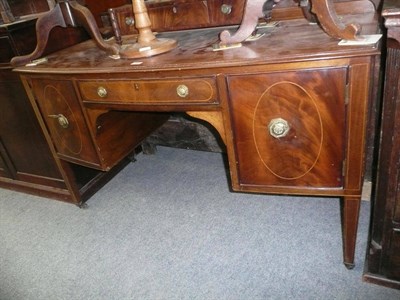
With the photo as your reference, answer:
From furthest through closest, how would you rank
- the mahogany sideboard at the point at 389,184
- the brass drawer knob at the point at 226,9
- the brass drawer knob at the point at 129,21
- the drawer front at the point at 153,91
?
the brass drawer knob at the point at 129,21 < the brass drawer knob at the point at 226,9 < the drawer front at the point at 153,91 < the mahogany sideboard at the point at 389,184

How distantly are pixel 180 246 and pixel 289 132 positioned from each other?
0.87 metres

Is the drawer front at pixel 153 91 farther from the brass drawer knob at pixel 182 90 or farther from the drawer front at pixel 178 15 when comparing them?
the drawer front at pixel 178 15

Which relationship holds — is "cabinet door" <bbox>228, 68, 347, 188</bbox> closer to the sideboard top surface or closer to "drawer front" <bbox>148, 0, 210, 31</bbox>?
the sideboard top surface

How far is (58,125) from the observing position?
1693mm

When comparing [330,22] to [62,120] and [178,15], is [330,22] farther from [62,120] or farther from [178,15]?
[62,120]

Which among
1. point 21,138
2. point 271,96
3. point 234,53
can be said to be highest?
point 234,53

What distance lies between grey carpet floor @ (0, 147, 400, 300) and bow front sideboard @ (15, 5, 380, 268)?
229mm

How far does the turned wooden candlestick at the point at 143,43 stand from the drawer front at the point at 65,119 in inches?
13.6

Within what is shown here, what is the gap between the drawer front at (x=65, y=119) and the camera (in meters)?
1.53

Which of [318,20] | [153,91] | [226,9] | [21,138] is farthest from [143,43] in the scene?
[21,138]

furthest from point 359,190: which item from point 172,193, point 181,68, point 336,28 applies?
point 172,193

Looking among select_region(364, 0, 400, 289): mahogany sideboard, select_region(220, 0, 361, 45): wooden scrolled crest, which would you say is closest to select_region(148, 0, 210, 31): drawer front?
select_region(220, 0, 361, 45): wooden scrolled crest

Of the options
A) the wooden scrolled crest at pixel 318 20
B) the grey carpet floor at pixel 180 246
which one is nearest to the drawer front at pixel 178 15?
the wooden scrolled crest at pixel 318 20

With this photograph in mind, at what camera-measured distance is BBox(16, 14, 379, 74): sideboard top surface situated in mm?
970
